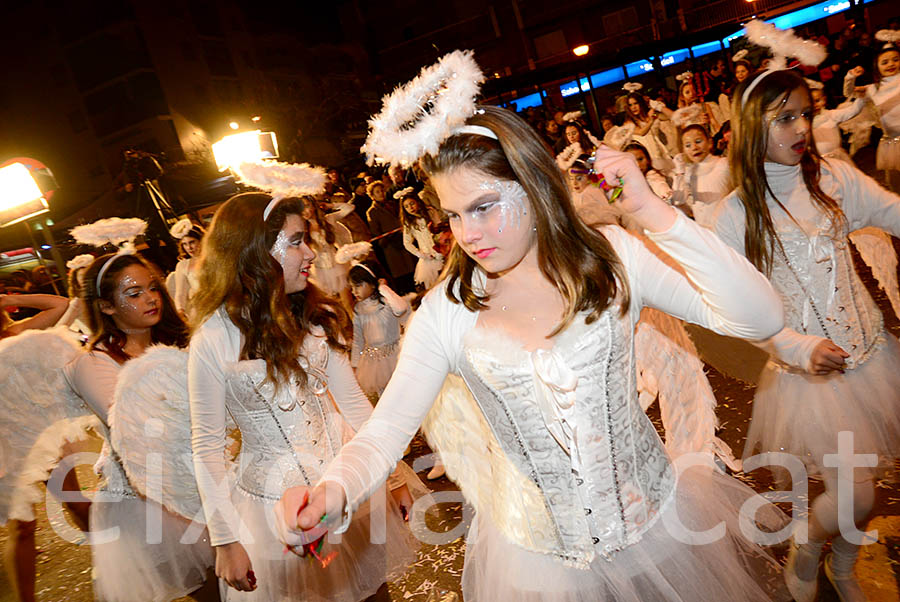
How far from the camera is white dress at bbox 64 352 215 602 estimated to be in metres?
3.43

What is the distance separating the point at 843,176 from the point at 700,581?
190 cm

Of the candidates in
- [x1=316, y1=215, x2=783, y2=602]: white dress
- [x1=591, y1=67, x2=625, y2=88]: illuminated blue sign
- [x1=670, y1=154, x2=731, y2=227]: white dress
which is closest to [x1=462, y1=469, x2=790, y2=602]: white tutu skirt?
[x1=316, y1=215, x2=783, y2=602]: white dress

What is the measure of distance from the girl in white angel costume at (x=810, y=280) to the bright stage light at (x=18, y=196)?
8000mm

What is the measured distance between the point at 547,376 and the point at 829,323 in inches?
62.7

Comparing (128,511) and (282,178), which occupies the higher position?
(282,178)

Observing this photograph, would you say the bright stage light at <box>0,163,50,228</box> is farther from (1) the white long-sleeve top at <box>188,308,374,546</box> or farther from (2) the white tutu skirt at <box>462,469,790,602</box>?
(2) the white tutu skirt at <box>462,469,790,602</box>

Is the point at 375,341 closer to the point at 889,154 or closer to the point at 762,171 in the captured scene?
the point at 762,171

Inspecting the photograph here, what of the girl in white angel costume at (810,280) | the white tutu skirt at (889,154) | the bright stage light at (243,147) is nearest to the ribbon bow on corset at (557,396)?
the girl in white angel costume at (810,280)

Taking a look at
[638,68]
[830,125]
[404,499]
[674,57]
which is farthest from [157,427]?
[638,68]

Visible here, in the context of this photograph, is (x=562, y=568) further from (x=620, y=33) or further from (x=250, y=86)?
(x=620, y=33)

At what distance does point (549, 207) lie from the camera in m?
1.70

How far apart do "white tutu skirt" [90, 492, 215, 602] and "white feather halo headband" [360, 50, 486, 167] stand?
278 centimetres

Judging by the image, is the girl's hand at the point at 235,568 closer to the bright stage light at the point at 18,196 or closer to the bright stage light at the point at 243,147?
the bright stage light at the point at 243,147

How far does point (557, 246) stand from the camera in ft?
5.66
